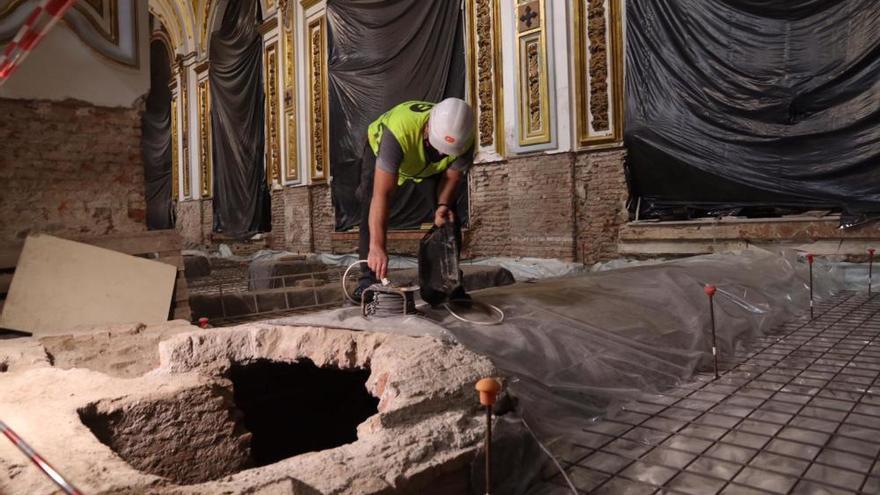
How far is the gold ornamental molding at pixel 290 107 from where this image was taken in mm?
11922

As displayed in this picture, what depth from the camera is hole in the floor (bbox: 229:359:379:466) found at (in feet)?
9.96

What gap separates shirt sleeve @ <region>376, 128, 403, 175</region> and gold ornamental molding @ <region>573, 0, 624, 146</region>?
171 inches

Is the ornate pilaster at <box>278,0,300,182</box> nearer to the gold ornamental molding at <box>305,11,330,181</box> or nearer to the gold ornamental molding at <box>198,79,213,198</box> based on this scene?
the gold ornamental molding at <box>305,11,330,181</box>

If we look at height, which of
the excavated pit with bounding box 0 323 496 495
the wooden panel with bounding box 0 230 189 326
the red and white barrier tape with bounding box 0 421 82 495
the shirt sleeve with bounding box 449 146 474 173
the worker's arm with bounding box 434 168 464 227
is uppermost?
the shirt sleeve with bounding box 449 146 474 173

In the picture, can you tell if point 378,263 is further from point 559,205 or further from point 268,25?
point 268,25

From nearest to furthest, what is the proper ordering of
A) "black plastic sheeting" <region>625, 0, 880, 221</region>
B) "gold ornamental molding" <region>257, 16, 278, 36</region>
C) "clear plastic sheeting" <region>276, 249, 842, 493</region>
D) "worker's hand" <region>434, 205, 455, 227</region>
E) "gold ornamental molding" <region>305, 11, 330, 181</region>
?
1. "clear plastic sheeting" <region>276, 249, 842, 493</region>
2. "worker's hand" <region>434, 205, 455, 227</region>
3. "black plastic sheeting" <region>625, 0, 880, 221</region>
4. "gold ornamental molding" <region>305, 11, 330, 181</region>
5. "gold ornamental molding" <region>257, 16, 278, 36</region>

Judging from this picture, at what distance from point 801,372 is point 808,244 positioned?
3231 mm

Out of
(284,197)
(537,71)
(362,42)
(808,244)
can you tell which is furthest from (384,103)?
(808,244)

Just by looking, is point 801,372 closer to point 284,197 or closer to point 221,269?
point 221,269

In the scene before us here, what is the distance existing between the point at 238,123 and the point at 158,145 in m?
6.10

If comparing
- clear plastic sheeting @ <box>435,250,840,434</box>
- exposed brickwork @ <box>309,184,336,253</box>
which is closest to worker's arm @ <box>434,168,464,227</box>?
clear plastic sheeting @ <box>435,250,840,434</box>

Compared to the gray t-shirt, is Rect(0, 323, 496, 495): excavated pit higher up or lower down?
lower down

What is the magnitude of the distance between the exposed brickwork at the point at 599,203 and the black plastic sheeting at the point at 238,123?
26.7 ft

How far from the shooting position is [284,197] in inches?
489
